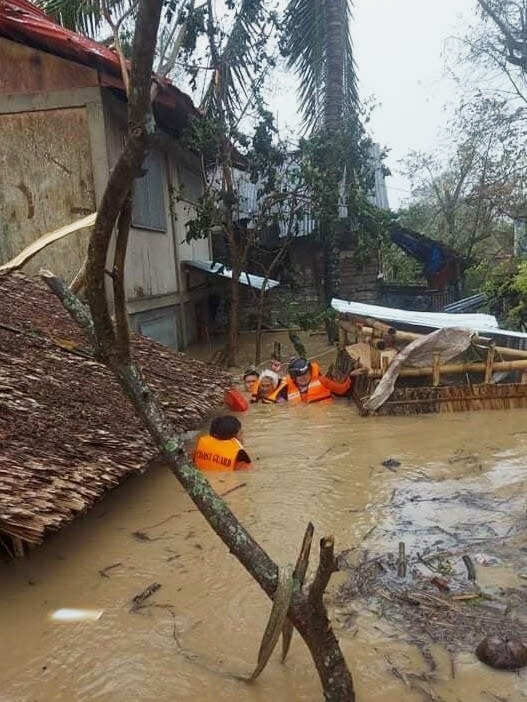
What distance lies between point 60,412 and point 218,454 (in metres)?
1.59

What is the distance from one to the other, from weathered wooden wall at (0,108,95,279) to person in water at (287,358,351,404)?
3385 mm

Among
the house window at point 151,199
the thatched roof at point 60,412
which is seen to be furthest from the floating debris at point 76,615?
the house window at point 151,199

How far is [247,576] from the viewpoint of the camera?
13.0ft

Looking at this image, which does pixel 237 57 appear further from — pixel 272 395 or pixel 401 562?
pixel 401 562

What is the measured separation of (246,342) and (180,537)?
956 cm

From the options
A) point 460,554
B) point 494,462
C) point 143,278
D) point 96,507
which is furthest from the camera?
point 143,278

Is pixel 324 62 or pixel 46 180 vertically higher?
pixel 324 62

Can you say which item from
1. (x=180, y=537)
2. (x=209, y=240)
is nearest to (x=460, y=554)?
(x=180, y=537)

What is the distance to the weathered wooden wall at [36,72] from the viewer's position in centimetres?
848

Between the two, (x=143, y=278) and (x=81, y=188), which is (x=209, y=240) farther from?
(x=81, y=188)

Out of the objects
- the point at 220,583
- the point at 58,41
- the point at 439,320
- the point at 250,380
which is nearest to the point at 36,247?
the point at 220,583

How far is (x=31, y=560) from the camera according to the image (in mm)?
4168

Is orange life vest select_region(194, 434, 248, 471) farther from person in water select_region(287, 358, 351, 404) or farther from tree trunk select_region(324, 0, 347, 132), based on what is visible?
tree trunk select_region(324, 0, 347, 132)

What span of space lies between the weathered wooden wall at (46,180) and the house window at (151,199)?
1063mm
